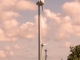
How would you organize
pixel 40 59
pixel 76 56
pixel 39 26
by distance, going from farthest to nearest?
pixel 76 56, pixel 39 26, pixel 40 59

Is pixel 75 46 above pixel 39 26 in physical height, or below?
above

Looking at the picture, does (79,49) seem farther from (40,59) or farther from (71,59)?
(40,59)

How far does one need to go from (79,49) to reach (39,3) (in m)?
71.6

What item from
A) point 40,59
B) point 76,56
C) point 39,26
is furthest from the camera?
point 76,56

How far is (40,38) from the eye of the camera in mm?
12602

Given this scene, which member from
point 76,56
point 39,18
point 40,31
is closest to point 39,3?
point 39,18

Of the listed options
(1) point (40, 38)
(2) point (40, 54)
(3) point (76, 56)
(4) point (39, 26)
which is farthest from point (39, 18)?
(3) point (76, 56)

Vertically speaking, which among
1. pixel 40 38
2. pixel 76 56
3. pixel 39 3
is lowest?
pixel 40 38

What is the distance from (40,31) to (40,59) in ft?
5.89

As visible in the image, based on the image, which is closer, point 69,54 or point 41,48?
point 41,48

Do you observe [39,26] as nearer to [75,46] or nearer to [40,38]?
[40,38]

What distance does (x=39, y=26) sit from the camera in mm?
12930

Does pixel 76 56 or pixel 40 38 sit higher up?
pixel 76 56

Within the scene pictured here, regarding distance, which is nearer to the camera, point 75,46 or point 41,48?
point 41,48
